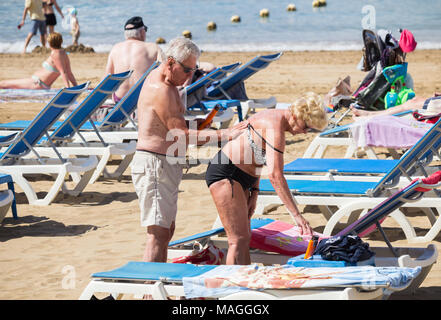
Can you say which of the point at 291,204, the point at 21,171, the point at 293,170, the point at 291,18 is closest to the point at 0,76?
the point at 21,171

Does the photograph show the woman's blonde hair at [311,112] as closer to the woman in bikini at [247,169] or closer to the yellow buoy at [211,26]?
the woman in bikini at [247,169]

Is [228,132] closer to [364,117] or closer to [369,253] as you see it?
[369,253]

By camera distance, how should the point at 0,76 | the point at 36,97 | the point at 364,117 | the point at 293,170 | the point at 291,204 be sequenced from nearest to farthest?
1. the point at 291,204
2. the point at 293,170
3. the point at 364,117
4. the point at 36,97
5. the point at 0,76

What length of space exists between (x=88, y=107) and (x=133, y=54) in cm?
143

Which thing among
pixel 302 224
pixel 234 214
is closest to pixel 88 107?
pixel 234 214

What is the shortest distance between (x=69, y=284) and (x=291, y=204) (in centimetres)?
152

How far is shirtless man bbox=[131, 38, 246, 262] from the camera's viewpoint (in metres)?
3.87

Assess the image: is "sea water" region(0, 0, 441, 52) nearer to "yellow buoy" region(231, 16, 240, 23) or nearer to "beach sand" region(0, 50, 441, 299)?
"yellow buoy" region(231, 16, 240, 23)

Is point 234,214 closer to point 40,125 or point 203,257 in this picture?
point 203,257

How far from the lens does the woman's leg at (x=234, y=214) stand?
3.91m

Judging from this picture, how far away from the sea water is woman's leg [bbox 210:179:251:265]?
60.2ft

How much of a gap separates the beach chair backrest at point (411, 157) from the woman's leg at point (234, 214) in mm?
1554

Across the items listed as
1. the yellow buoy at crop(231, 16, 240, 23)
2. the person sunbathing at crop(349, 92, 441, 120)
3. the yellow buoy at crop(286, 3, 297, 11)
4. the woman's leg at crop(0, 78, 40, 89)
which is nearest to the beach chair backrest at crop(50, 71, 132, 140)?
the person sunbathing at crop(349, 92, 441, 120)

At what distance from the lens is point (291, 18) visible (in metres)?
31.1
